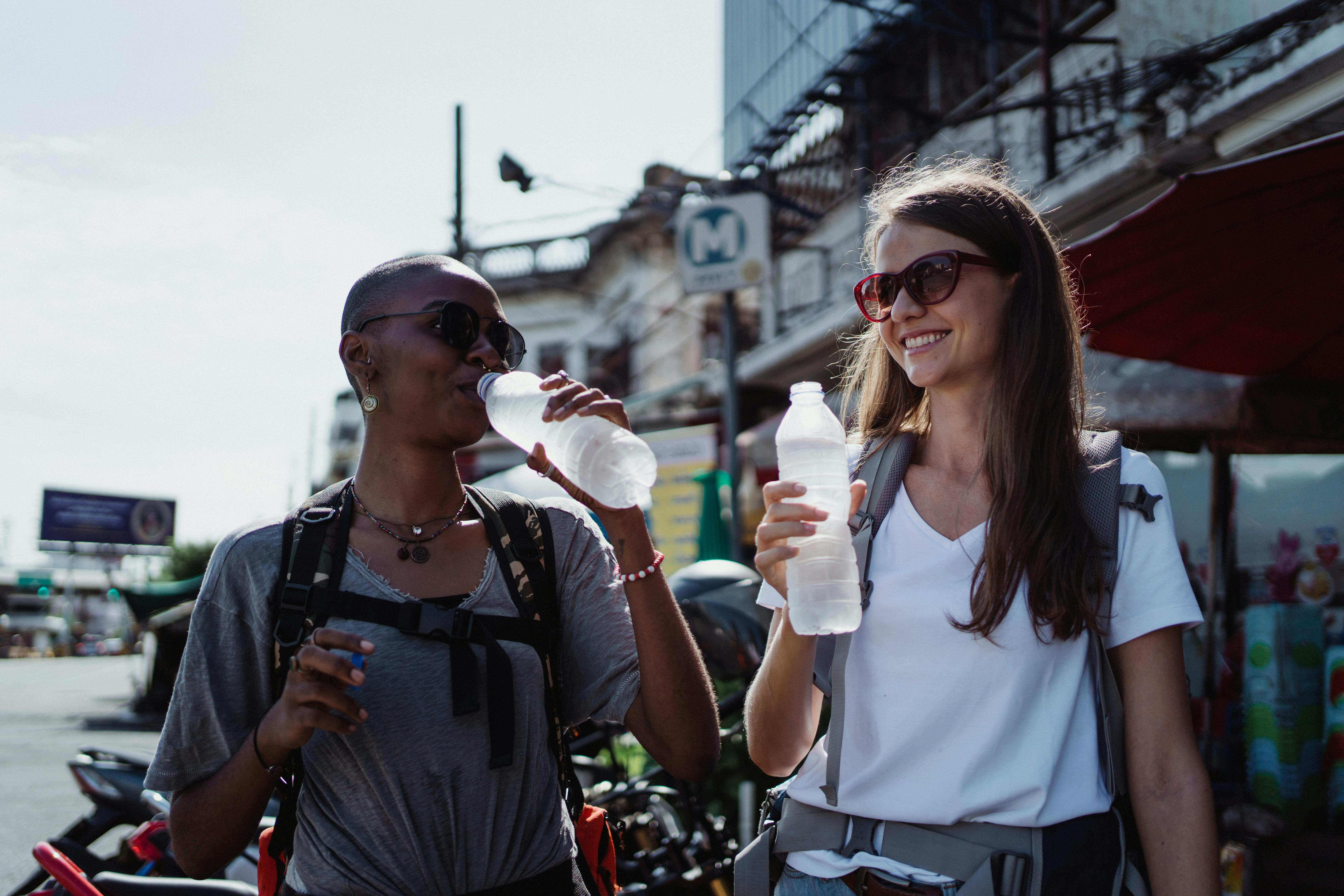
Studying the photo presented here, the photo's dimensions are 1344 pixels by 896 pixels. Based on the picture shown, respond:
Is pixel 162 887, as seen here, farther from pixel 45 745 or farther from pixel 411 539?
pixel 45 745

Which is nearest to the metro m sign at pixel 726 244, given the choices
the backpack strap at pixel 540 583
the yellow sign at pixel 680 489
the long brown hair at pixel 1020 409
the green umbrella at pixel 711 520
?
A: the yellow sign at pixel 680 489

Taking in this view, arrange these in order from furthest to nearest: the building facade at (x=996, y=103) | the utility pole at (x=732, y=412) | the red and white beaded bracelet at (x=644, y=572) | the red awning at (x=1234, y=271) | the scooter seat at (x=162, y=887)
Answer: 1. the utility pole at (x=732, y=412)
2. the building facade at (x=996, y=103)
3. the red awning at (x=1234, y=271)
4. the scooter seat at (x=162, y=887)
5. the red and white beaded bracelet at (x=644, y=572)

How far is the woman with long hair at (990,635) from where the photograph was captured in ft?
5.23

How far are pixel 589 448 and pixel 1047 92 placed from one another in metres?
8.67

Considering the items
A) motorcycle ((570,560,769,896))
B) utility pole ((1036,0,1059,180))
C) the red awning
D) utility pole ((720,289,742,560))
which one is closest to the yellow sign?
utility pole ((720,289,742,560))

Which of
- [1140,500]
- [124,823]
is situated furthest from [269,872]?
[124,823]

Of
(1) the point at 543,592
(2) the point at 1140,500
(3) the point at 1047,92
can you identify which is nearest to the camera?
(2) the point at 1140,500

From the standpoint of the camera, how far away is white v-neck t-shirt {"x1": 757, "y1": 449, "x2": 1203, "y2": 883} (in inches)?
63.1

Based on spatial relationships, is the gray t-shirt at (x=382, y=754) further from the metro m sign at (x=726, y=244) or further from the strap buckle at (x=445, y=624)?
the metro m sign at (x=726, y=244)

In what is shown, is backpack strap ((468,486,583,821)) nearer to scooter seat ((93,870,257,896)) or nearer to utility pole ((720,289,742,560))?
scooter seat ((93,870,257,896))

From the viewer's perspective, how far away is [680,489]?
35.3 ft

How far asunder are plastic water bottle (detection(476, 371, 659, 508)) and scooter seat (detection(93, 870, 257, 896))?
5.72 feet

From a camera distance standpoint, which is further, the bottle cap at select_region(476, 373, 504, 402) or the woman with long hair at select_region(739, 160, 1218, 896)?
the bottle cap at select_region(476, 373, 504, 402)

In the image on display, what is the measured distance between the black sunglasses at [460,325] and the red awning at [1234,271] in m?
2.18
